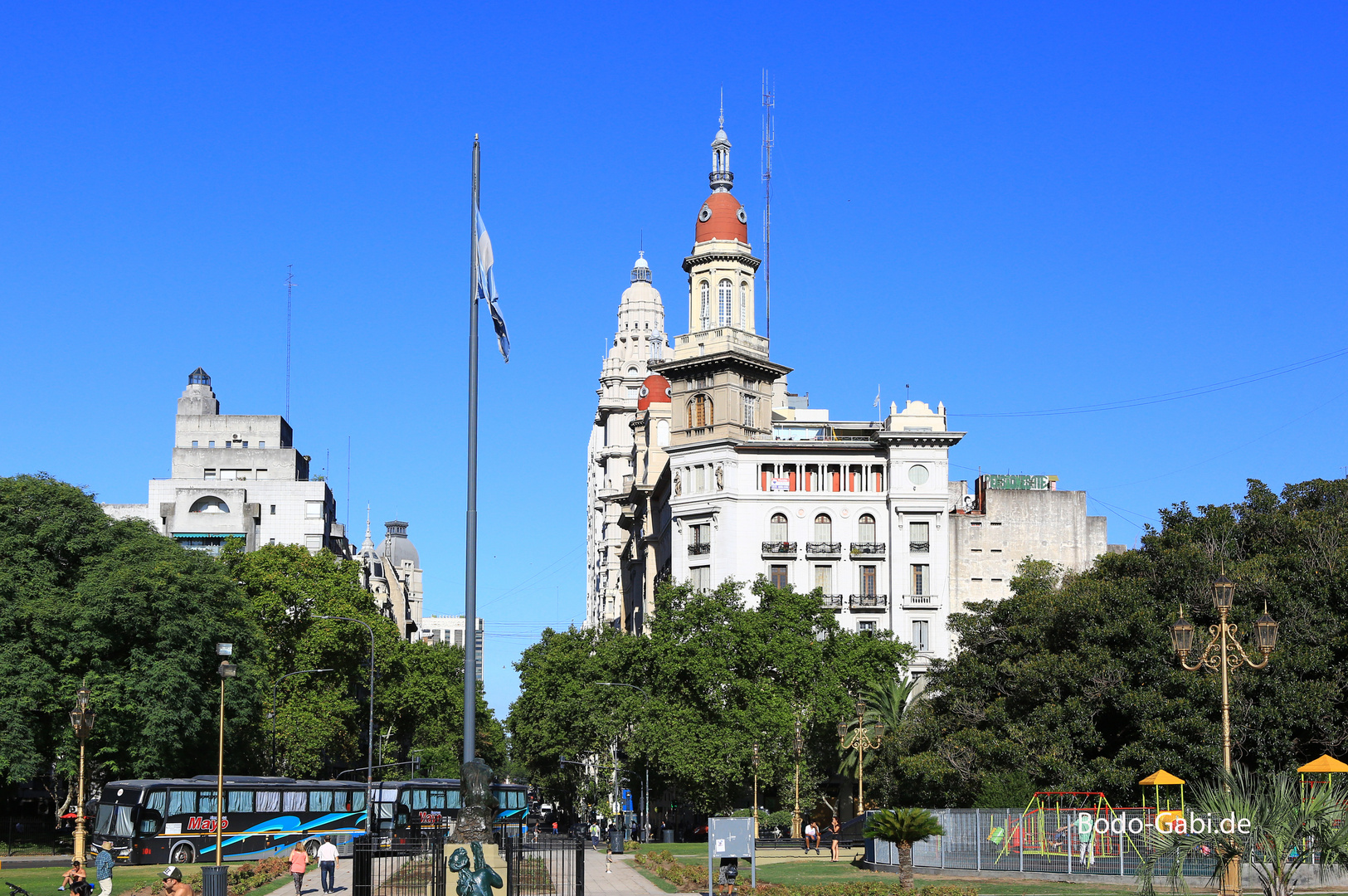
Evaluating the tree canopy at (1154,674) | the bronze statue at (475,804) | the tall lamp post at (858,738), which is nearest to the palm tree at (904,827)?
the tree canopy at (1154,674)

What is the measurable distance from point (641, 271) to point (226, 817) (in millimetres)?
131628

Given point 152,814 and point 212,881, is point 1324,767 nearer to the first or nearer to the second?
point 212,881

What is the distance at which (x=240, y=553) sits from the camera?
266 ft

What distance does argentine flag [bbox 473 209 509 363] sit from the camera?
102 ft

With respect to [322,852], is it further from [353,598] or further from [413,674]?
[413,674]

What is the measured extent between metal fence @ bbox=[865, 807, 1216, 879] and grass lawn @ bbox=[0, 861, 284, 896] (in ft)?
64.6

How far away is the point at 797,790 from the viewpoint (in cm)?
6588

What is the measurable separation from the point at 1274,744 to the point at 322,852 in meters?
29.8

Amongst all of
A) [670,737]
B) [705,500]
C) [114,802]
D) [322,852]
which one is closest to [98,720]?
[114,802]

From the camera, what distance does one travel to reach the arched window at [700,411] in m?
87.4

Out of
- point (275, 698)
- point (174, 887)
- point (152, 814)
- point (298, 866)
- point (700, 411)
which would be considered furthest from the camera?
point (700, 411)

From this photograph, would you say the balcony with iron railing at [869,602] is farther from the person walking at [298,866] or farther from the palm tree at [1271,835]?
the palm tree at [1271,835]

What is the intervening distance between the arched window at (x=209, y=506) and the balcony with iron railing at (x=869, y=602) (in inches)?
1956

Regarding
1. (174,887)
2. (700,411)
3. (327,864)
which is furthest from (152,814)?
(700,411)
